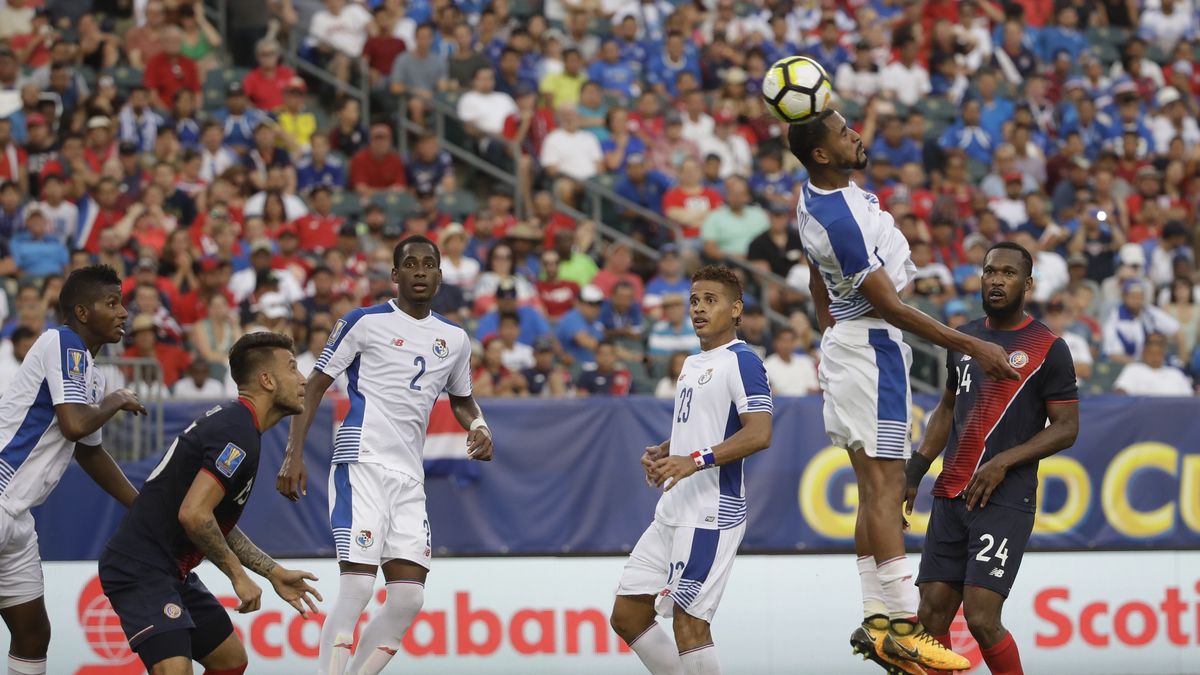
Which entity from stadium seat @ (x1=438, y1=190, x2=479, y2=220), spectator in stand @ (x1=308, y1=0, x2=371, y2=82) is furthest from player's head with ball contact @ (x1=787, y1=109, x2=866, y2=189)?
spectator in stand @ (x1=308, y1=0, x2=371, y2=82)

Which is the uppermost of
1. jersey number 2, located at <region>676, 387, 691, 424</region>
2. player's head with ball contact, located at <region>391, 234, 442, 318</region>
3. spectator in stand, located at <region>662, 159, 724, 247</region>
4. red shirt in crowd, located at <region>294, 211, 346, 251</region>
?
spectator in stand, located at <region>662, 159, 724, 247</region>

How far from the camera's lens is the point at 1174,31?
2505 centimetres

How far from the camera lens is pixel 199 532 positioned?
764cm

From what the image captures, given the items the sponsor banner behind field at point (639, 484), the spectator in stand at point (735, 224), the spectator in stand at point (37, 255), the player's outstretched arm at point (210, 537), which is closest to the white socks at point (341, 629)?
the player's outstretched arm at point (210, 537)

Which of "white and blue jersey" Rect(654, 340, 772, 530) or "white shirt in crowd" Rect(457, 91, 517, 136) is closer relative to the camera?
"white and blue jersey" Rect(654, 340, 772, 530)

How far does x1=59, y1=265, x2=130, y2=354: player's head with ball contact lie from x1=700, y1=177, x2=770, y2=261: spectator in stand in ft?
34.4

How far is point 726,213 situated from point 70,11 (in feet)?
28.8

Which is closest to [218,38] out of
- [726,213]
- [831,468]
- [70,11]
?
[70,11]

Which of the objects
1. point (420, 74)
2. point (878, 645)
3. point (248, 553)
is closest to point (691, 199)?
point (420, 74)

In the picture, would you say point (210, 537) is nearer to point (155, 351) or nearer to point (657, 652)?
point (657, 652)

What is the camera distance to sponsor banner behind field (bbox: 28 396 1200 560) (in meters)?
14.2

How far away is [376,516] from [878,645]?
293 cm

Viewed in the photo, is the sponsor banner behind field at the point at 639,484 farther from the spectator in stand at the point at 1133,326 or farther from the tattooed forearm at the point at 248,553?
the tattooed forearm at the point at 248,553

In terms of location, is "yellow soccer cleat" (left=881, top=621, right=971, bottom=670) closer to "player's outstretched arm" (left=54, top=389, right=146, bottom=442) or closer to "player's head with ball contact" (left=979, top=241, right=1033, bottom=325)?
"player's head with ball contact" (left=979, top=241, right=1033, bottom=325)
